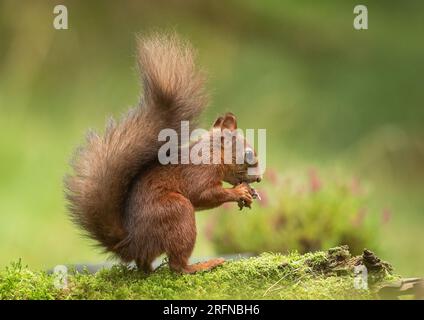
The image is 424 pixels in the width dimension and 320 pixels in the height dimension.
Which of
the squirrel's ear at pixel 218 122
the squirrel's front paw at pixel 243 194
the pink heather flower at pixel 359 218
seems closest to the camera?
the squirrel's front paw at pixel 243 194

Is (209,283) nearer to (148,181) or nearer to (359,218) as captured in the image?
(148,181)

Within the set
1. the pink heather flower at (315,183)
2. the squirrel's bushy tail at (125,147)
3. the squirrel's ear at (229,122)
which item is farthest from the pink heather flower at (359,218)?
the squirrel's bushy tail at (125,147)

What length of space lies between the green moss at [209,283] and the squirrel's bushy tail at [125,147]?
0.18 metres

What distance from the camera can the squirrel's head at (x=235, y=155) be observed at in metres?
3.47

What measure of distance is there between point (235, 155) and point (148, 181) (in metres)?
0.40

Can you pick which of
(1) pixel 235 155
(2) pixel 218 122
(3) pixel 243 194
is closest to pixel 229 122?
(2) pixel 218 122

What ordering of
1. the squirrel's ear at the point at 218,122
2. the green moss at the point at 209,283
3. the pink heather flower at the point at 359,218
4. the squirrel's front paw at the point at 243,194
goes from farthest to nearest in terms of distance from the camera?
the pink heather flower at the point at 359,218 < the squirrel's ear at the point at 218,122 < the squirrel's front paw at the point at 243,194 < the green moss at the point at 209,283

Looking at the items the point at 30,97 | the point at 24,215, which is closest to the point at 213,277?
the point at 24,215

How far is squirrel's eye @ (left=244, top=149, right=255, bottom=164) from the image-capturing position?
3.49 meters

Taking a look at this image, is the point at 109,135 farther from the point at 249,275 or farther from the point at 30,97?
the point at 30,97

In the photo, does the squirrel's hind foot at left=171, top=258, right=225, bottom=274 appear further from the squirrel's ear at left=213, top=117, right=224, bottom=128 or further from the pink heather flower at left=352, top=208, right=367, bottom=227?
the pink heather flower at left=352, top=208, right=367, bottom=227

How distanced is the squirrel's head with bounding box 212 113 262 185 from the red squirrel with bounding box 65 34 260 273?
48mm

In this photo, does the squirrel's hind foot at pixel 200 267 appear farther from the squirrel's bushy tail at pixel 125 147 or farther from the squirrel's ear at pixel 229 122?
the squirrel's ear at pixel 229 122

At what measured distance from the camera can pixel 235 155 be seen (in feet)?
11.4
